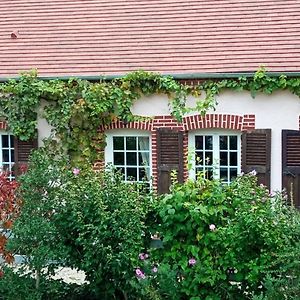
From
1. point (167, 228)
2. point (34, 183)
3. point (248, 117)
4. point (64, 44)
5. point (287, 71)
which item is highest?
point (64, 44)

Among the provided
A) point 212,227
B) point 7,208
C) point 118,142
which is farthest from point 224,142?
A: point 7,208

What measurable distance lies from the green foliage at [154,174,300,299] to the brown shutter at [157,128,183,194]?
4219mm

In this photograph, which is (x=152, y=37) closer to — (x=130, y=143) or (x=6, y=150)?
(x=130, y=143)

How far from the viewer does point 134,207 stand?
20.9 ft

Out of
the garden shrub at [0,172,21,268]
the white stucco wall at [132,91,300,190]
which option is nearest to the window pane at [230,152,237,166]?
the white stucco wall at [132,91,300,190]

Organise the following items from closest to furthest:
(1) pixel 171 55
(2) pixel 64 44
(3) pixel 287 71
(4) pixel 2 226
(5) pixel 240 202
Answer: (5) pixel 240 202 → (4) pixel 2 226 → (3) pixel 287 71 → (1) pixel 171 55 → (2) pixel 64 44

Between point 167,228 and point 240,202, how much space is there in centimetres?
82

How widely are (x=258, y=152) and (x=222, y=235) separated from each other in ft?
14.7

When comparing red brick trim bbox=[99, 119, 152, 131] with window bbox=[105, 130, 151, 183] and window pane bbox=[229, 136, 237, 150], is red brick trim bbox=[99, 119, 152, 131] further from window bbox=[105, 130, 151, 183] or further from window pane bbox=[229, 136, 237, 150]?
window pane bbox=[229, 136, 237, 150]

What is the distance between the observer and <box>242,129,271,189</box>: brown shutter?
10.5m

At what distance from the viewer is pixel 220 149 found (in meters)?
11.0

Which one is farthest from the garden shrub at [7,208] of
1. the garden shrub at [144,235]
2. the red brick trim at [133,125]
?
the red brick trim at [133,125]

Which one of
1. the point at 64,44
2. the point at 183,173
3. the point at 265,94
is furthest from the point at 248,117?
the point at 64,44

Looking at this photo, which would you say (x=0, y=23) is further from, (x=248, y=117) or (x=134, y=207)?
(x=134, y=207)
